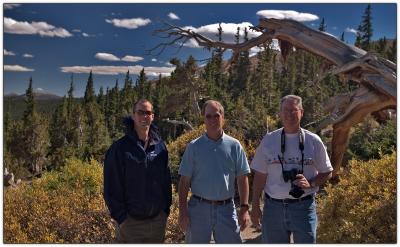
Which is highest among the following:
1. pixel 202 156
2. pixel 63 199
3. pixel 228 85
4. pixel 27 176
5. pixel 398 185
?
pixel 228 85

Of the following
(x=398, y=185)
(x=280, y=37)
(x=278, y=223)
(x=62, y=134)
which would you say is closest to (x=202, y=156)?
(x=278, y=223)

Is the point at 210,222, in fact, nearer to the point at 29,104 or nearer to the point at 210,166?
the point at 210,166

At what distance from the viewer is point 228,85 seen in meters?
50.2

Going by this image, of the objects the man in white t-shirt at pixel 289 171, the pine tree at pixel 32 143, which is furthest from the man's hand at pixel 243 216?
the pine tree at pixel 32 143

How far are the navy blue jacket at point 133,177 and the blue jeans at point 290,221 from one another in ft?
3.06

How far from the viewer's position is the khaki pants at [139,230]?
154 inches

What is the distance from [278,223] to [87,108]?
5281 centimetres

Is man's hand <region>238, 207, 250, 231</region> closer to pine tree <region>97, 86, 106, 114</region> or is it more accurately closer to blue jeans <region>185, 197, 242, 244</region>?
blue jeans <region>185, 197, 242, 244</region>

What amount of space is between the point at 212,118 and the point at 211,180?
50 centimetres

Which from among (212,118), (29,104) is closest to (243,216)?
(212,118)

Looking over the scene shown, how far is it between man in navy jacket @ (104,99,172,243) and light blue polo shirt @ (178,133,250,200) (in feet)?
0.96

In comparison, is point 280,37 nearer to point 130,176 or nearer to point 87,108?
point 130,176

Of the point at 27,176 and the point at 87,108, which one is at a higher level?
the point at 87,108

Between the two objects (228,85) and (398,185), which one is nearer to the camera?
(398,185)
